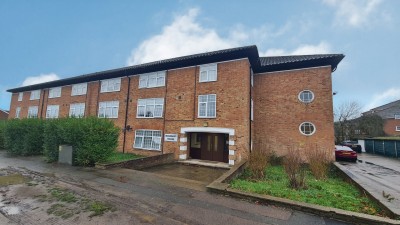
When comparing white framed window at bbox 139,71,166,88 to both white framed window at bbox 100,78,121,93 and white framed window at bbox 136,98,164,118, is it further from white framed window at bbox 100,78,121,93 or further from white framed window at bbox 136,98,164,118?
white framed window at bbox 100,78,121,93

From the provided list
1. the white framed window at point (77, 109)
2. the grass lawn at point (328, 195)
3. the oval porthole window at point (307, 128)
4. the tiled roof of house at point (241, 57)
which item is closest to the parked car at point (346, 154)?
the oval porthole window at point (307, 128)

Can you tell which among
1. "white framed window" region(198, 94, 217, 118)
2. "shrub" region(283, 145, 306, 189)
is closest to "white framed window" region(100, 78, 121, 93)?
"white framed window" region(198, 94, 217, 118)

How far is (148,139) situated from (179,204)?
35.5 ft

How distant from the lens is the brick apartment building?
13.0 metres

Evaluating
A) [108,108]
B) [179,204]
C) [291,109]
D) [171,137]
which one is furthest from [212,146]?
[108,108]

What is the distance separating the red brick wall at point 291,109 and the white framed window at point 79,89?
17.0 metres

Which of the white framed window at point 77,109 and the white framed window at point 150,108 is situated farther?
the white framed window at point 77,109

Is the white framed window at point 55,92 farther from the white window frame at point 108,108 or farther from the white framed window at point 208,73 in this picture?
the white framed window at point 208,73

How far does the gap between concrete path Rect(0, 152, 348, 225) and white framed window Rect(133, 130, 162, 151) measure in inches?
268

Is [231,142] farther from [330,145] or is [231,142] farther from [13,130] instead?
[13,130]

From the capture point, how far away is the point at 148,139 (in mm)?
15727

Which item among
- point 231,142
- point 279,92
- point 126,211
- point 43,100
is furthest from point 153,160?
point 43,100

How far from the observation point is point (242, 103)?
41.3 feet

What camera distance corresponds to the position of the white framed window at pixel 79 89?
20.5m
